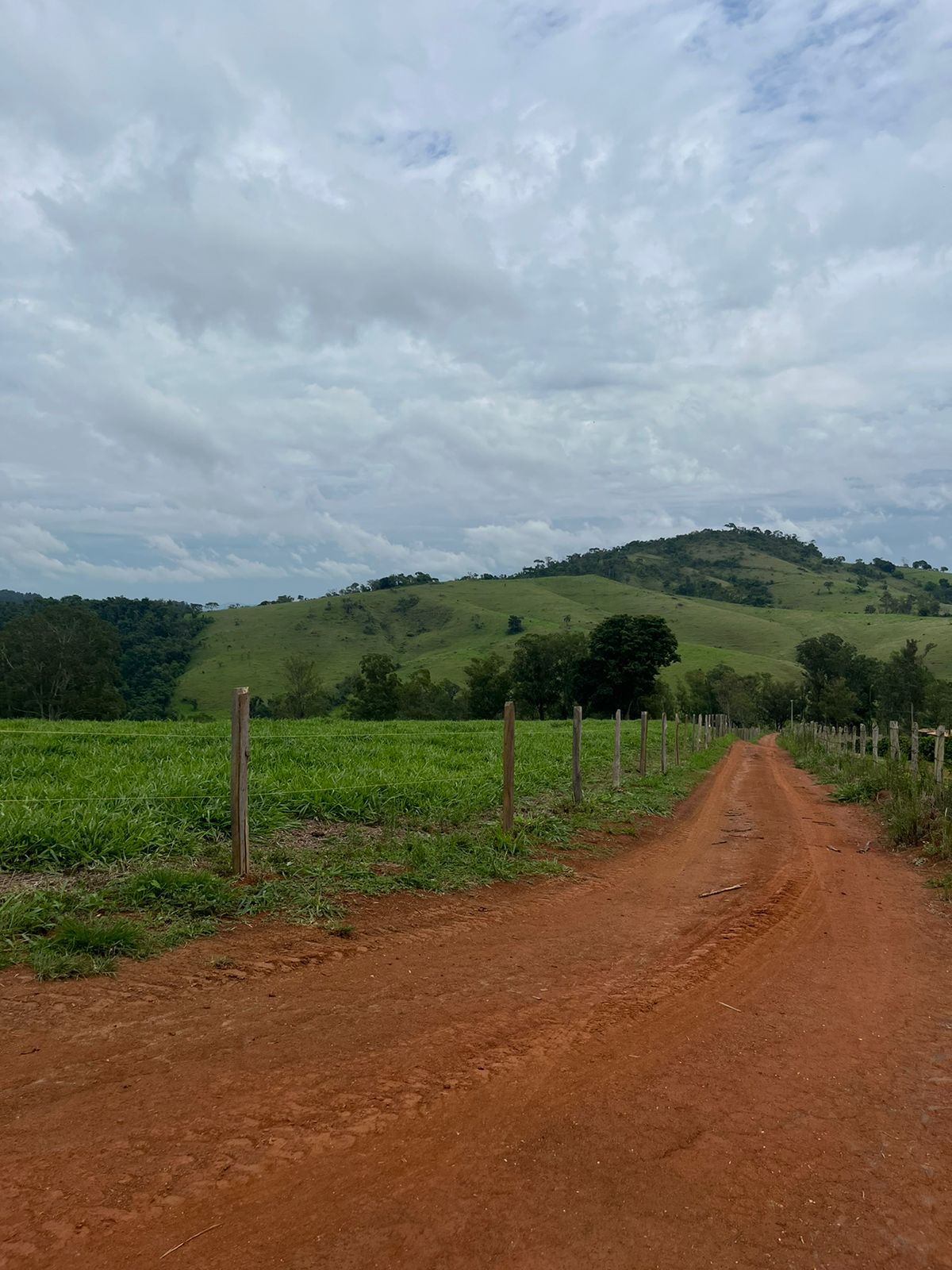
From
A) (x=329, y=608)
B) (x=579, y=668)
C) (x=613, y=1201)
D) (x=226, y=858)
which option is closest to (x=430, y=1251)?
(x=613, y=1201)

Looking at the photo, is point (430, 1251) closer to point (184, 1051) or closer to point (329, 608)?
point (184, 1051)

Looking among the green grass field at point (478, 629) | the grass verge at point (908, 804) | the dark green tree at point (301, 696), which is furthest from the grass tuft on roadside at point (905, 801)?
the green grass field at point (478, 629)

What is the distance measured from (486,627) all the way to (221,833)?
125 metres

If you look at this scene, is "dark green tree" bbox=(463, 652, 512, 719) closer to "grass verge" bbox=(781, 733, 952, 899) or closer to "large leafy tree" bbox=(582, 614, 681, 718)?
"large leafy tree" bbox=(582, 614, 681, 718)

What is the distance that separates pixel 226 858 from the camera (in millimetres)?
7734

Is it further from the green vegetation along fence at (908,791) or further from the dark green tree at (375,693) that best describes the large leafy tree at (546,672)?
the green vegetation along fence at (908,791)

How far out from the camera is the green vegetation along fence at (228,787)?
739 cm

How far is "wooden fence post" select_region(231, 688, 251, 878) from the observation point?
731 cm

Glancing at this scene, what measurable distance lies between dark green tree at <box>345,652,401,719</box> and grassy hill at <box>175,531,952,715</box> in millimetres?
30980

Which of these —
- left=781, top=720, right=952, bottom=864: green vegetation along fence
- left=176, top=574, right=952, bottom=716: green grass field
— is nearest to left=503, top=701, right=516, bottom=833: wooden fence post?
left=781, top=720, right=952, bottom=864: green vegetation along fence

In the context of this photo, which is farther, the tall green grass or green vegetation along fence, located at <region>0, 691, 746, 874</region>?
the tall green grass

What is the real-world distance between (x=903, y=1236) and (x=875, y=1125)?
85 cm

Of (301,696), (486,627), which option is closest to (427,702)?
(301,696)

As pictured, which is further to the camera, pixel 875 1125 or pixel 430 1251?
pixel 875 1125
